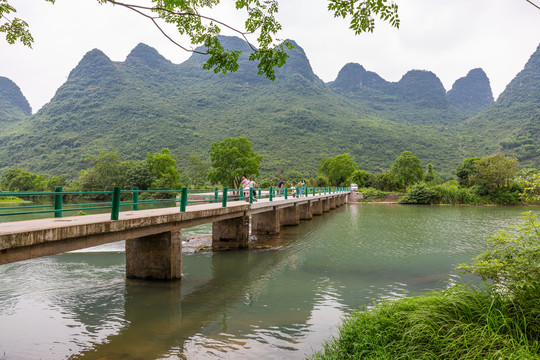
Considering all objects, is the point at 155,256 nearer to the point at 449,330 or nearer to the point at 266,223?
the point at 449,330

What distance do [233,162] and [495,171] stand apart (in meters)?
38.9

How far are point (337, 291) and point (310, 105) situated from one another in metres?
121

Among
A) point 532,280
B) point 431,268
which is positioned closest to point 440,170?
point 431,268

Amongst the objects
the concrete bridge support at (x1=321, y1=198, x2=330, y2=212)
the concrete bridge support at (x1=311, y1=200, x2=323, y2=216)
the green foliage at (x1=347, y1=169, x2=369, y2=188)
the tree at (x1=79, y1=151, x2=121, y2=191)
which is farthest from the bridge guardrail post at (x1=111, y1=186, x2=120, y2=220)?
the green foliage at (x1=347, y1=169, x2=369, y2=188)

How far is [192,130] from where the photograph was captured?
103500mm

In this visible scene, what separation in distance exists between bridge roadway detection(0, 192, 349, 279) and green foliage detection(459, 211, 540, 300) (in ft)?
22.6

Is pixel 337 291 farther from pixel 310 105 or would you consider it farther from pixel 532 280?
pixel 310 105

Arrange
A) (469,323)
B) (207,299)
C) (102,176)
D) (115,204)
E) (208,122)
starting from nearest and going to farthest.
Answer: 1. (469,323)
2. (115,204)
3. (207,299)
4. (102,176)
5. (208,122)

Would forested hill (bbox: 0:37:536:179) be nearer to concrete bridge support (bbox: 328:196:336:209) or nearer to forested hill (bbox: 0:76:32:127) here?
forested hill (bbox: 0:76:32:127)

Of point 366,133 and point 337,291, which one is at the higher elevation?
point 366,133

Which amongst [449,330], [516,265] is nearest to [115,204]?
[449,330]

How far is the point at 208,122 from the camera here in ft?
362

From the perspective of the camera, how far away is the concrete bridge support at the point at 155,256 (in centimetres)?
947

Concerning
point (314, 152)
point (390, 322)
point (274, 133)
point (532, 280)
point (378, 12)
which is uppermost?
point (274, 133)
